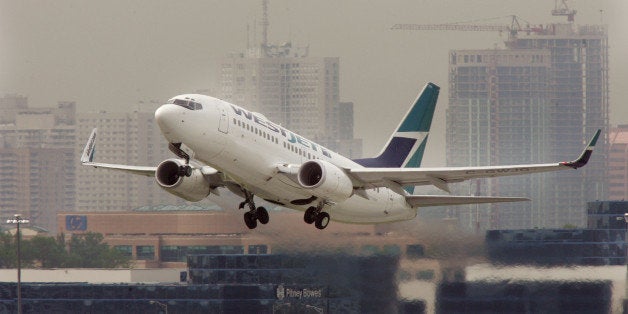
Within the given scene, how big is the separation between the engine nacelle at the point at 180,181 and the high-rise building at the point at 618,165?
395 ft

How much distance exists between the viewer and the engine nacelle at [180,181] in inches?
2286

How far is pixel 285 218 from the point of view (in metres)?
76.6

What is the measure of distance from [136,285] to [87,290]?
3272 millimetres

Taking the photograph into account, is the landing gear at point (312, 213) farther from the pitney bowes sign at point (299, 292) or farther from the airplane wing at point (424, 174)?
the pitney bowes sign at point (299, 292)

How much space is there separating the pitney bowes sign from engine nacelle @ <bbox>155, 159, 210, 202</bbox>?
17860mm

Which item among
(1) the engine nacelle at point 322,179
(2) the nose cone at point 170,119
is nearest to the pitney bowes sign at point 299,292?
(1) the engine nacelle at point 322,179

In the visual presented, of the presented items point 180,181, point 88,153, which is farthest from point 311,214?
point 88,153

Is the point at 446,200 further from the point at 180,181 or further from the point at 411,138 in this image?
the point at 180,181

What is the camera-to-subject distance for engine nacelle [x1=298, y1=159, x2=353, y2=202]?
5722 centimetres

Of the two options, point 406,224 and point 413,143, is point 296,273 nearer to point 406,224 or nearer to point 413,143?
point 406,224

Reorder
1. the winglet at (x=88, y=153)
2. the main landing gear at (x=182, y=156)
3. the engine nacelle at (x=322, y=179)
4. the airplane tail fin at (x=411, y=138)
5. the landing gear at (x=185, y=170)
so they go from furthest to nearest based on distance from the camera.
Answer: the airplane tail fin at (x=411, y=138)
the winglet at (x=88, y=153)
the engine nacelle at (x=322, y=179)
the landing gear at (x=185, y=170)
the main landing gear at (x=182, y=156)

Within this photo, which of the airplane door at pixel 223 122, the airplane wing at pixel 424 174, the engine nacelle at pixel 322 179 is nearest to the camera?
the airplane door at pixel 223 122

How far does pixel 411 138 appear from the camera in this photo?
7025 cm

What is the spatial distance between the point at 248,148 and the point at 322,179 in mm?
3128
